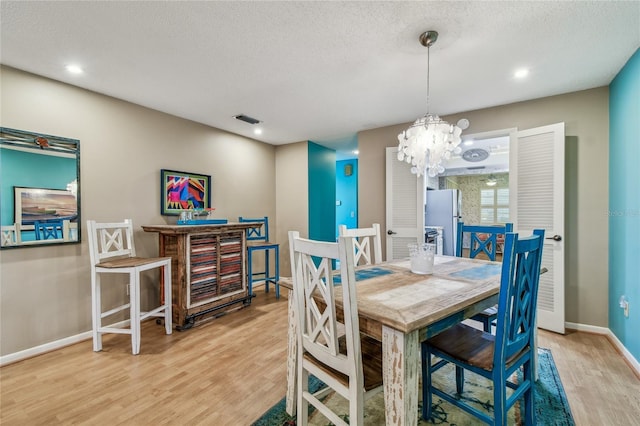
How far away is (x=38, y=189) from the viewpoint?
240 cm

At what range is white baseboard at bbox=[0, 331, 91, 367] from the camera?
7.38 feet

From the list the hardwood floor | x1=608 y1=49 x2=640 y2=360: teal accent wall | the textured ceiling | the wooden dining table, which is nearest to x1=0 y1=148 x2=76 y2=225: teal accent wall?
the textured ceiling

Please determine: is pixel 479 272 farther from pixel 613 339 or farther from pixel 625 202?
pixel 613 339

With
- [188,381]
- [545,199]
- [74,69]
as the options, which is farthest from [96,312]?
[545,199]

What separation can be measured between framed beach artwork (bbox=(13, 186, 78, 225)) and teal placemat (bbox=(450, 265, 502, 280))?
3.28 m

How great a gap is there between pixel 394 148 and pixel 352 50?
74.7 inches

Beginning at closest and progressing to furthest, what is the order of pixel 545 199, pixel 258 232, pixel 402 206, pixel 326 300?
pixel 326 300, pixel 545 199, pixel 402 206, pixel 258 232

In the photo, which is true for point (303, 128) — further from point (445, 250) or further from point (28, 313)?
point (445, 250)

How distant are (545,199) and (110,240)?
169 inches

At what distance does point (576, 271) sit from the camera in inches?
111

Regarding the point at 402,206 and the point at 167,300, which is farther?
the point at 402,206

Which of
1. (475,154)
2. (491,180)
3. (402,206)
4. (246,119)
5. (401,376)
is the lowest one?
(401,376)

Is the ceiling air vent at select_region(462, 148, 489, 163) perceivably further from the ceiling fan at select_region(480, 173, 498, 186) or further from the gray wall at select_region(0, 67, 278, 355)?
the gray wall at select_region(0, 67, 278, 355)

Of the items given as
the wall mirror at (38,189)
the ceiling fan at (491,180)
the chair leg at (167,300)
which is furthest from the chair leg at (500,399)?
the ceiling fan at (491,180)
